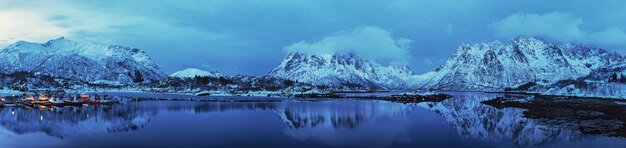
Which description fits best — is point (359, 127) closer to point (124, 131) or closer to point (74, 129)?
point (124, 131)

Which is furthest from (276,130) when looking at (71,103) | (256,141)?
(71,103)

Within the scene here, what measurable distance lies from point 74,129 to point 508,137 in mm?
55973

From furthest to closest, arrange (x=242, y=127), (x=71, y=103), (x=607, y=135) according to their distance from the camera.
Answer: (x=71, y=103) → (x=242, y=127) → (x=607, y=135)

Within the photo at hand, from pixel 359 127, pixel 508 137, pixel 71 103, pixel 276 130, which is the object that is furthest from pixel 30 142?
pixel 71 103

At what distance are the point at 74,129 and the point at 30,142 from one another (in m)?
12.9

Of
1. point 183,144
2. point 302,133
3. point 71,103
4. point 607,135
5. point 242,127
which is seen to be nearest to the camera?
point 183,144

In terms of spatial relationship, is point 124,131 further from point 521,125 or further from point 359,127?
point 521,125

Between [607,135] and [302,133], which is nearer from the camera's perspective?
[607,135]

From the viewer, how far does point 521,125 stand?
72.5 m

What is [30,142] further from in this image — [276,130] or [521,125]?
[521,125]

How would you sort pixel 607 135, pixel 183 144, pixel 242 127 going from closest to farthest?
pixel 183 144
pixel 607 135
pixel 242 127

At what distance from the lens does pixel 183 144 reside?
51656mm

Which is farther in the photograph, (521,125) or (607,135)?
(521,125)

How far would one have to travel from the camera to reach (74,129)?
65688mm
